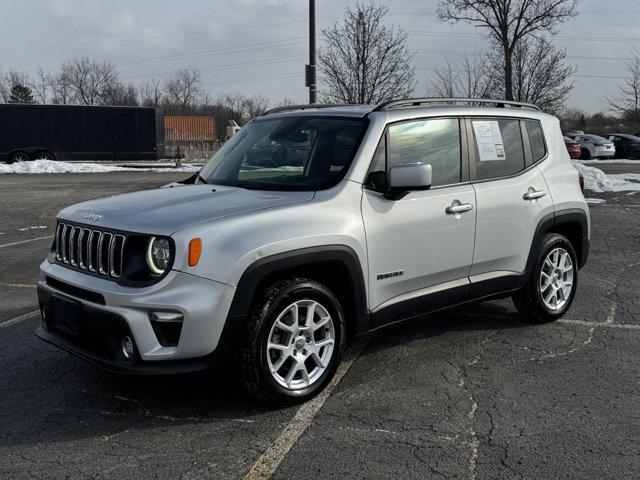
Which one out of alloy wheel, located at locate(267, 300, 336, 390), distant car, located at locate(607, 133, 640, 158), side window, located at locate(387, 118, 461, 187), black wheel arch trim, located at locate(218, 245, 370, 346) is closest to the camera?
black wheel arch trim, located at locate(218, 245, 370, 346)

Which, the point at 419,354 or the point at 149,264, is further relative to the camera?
the point at 419,354

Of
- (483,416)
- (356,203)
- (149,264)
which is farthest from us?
(356,203)

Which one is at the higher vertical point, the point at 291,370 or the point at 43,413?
the point at 291,370

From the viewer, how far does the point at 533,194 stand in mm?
5078

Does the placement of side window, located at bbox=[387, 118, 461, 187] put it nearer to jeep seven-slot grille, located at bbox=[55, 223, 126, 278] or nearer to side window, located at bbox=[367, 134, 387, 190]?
side window, located at bbox=[367, 134, 387, 190]

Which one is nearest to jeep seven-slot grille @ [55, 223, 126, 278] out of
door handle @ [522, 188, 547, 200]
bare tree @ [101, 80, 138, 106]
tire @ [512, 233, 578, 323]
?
door handle @ [522, 188, 547, 200]

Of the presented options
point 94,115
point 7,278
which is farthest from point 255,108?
point 7,278

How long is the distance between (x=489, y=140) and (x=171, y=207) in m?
2.57

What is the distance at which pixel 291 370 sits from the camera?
147 inches

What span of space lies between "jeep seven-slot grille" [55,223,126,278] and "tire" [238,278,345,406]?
828mm

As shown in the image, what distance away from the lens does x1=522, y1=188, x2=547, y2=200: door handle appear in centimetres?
502

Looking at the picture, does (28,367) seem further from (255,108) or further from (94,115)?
(255,108)

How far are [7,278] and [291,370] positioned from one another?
4.87 m

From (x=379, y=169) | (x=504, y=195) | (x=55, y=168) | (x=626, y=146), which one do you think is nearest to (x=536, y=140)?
(x=504, y=195)
